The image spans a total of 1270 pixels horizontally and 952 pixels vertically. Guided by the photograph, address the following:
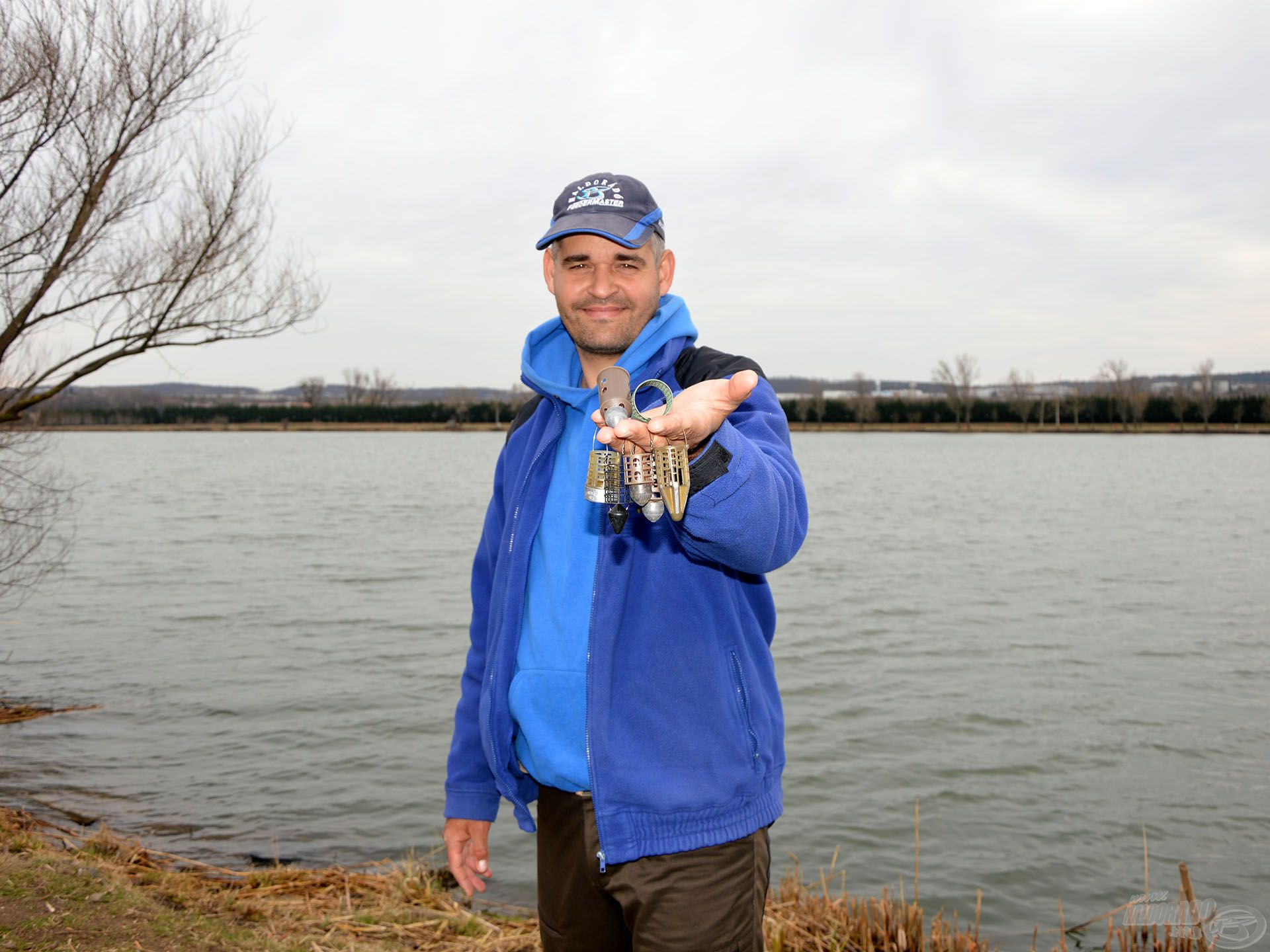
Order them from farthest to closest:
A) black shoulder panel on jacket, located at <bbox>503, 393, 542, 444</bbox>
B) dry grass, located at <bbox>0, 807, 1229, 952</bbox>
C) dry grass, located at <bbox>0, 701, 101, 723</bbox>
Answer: dry grass, located at <bbox>0, 701, 101, 723</bbox> < dry grass, located at <bbox>0, 807, 1229, 952</bbox> < black shoulder panel on jacket, located at <bbox>503, 393, 542, 444</bbox>

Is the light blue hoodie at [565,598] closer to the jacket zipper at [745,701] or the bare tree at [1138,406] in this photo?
the jacket zipper at [745,701]

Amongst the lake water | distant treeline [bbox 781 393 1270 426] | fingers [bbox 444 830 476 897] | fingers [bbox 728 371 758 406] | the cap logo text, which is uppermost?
distant treeline [bbox 781 393 1270 426]

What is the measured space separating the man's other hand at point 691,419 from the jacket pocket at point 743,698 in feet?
2.68

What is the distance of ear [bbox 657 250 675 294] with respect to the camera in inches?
122

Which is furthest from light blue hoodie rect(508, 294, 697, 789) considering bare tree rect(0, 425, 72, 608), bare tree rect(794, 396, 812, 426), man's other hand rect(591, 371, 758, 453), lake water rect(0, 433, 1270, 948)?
bare tree rect(794, 396, 812, 426)

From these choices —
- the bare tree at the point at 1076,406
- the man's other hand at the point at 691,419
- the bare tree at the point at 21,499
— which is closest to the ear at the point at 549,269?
the man's other hand at the point at 691,419

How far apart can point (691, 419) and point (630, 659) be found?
89 centimetres

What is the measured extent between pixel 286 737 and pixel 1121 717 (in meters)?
10.3

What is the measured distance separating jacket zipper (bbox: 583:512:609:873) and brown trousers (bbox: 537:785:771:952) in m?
0.04

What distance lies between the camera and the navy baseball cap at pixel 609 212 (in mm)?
2822

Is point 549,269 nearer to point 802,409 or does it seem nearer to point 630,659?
point 630,659

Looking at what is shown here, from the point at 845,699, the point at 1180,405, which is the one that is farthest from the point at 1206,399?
the point at 845,699

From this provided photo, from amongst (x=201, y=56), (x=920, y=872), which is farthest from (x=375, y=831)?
(x=201, y=56)

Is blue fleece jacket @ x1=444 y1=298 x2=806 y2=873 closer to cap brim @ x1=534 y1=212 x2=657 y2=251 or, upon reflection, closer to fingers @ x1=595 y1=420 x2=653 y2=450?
cap brim @ x1=534 y1=212 x2=657 y2=251
